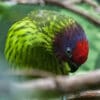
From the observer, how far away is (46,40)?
1.61 meters

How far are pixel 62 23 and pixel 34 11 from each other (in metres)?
0.16

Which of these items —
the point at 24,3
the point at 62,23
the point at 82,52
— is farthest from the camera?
the point at 62,23

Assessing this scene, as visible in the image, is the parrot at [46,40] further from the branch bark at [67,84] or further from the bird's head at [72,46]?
the branch bark at [67,84]

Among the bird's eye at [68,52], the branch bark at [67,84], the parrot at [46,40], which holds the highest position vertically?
the parrot at [46,40]

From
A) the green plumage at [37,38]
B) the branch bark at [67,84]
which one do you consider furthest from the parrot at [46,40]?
the branch bark at [67,84]

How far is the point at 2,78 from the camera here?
278mm

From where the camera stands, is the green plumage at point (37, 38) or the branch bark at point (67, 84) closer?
the branch bark at point (67, 84)

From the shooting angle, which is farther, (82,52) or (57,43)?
(57,43)

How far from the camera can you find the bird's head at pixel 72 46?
1.36 meters

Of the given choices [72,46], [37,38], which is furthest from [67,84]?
[37,38]

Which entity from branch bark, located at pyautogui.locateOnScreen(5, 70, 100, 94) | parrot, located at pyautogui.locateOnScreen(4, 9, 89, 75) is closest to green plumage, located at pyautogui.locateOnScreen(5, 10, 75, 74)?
parrot, located at pyautogui.locateOnScreen(4, 9, 89, 75)

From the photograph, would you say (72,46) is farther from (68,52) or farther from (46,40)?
(46,40)

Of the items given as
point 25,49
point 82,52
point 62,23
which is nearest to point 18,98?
point 82,52

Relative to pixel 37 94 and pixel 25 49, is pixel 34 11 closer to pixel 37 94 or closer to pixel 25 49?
pixel 25 49
